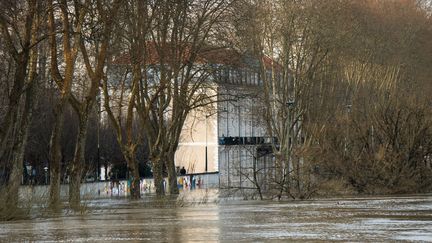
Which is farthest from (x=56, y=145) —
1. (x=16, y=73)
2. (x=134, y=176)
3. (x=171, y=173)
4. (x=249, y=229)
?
(x=171, y=173)

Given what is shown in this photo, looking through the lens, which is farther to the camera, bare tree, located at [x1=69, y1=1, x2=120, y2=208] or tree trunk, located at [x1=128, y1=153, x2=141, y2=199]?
tree trunk, located at [x1=128, y1=153, x2=141, y2=199]

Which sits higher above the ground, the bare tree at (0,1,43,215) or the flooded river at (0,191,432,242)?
the bare tree at (0,1,43,215)

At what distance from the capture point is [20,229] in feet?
65.0

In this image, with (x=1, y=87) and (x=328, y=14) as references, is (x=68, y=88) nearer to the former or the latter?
(x=1, y=87)

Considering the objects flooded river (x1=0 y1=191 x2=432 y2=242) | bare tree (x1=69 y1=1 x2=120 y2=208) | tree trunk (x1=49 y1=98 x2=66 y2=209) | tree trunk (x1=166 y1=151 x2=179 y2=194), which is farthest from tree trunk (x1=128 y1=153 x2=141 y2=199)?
flooded river (x1=0 y1=191 x2=432 y2=242)

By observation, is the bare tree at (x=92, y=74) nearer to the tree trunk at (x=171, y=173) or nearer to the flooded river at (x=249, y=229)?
the flooded river at (x=249, y=229)

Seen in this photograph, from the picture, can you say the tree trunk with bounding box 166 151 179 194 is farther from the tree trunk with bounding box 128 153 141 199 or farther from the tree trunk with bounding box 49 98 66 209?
the tree trunk with bounding box 49 98 66 209

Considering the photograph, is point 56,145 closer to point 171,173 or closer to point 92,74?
point 92,74

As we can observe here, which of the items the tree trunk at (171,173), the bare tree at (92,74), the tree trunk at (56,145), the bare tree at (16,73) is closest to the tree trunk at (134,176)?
the tree trunk at (171,173)

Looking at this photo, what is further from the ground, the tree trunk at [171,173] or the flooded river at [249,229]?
the tree trunk at [171,173]

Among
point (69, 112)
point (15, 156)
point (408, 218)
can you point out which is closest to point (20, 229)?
point (408, 218)

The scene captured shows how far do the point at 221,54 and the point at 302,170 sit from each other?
10.6 m

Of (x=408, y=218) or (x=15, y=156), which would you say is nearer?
(x=408, y=218)

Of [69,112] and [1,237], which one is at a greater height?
[69,112]
